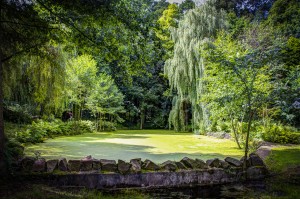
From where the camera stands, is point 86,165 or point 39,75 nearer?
point 86,165

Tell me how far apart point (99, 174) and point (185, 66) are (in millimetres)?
11272

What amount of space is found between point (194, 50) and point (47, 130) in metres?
8.65

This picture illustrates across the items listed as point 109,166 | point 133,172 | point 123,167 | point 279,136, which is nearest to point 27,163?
point 109,166

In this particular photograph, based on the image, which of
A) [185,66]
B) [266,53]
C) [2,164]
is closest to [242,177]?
[266,53]

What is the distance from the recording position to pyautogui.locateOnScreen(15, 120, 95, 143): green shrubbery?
914 centimetres

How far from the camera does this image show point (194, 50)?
14.2 m

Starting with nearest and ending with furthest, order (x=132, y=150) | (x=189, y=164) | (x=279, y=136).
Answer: (x=189, y=164)
(x=132, y=150)
(x=279, y=136)

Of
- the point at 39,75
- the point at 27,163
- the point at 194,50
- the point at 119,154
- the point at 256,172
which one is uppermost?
the point at 194,50

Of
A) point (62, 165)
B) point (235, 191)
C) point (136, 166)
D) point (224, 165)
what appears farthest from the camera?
Result: point (224, 165)

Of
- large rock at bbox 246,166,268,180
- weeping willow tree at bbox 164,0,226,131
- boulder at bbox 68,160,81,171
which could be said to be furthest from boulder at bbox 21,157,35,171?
weeping willow tree at bbox 164,0,226,131

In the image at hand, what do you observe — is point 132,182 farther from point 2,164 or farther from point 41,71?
point 41,71

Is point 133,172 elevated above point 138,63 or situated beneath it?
situated beneath

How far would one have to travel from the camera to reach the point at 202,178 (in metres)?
4.91

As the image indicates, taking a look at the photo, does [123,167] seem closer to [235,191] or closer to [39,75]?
[235,191]
